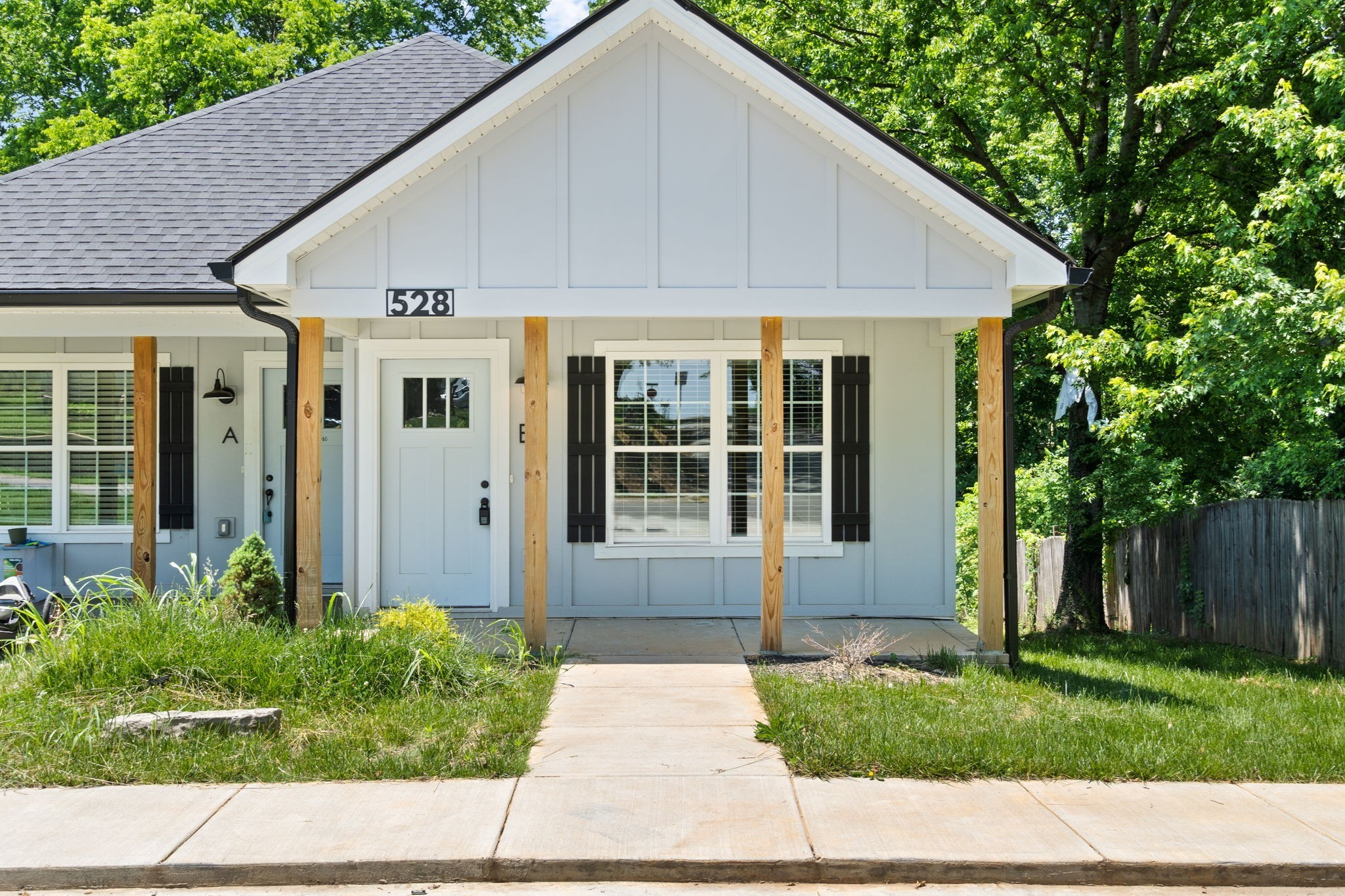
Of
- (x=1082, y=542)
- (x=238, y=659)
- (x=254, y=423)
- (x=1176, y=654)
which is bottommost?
(x=1176, y=654)

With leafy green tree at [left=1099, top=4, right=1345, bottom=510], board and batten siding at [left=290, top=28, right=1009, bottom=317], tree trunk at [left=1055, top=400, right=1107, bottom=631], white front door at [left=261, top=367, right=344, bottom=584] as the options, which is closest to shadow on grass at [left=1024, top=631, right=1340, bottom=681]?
tree trunk at [left=1055, top=400, right=1107, bottom=631]

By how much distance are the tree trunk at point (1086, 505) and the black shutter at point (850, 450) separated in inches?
109

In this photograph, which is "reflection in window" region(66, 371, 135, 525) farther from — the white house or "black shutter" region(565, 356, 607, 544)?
"black shutter" region(565, 356, 607, 544)

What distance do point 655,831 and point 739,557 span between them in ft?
17.5

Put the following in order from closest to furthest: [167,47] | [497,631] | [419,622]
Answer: [419,622]
[497,631]
[167,47]

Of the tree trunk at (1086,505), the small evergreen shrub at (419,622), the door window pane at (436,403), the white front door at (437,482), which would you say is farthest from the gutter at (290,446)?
the tree trunk at (1086,505)

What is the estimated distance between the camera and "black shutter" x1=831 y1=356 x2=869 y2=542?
32.8ft

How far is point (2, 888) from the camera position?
14.5ft

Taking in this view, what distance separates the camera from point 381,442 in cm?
995

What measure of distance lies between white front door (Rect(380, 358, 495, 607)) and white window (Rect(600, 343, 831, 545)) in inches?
48.5

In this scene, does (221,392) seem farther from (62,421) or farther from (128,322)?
(62,421)

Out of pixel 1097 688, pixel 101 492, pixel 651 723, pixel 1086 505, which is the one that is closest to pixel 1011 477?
pixel 1097 688

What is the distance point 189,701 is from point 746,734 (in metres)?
3.21

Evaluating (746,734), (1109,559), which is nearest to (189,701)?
(746,734)
